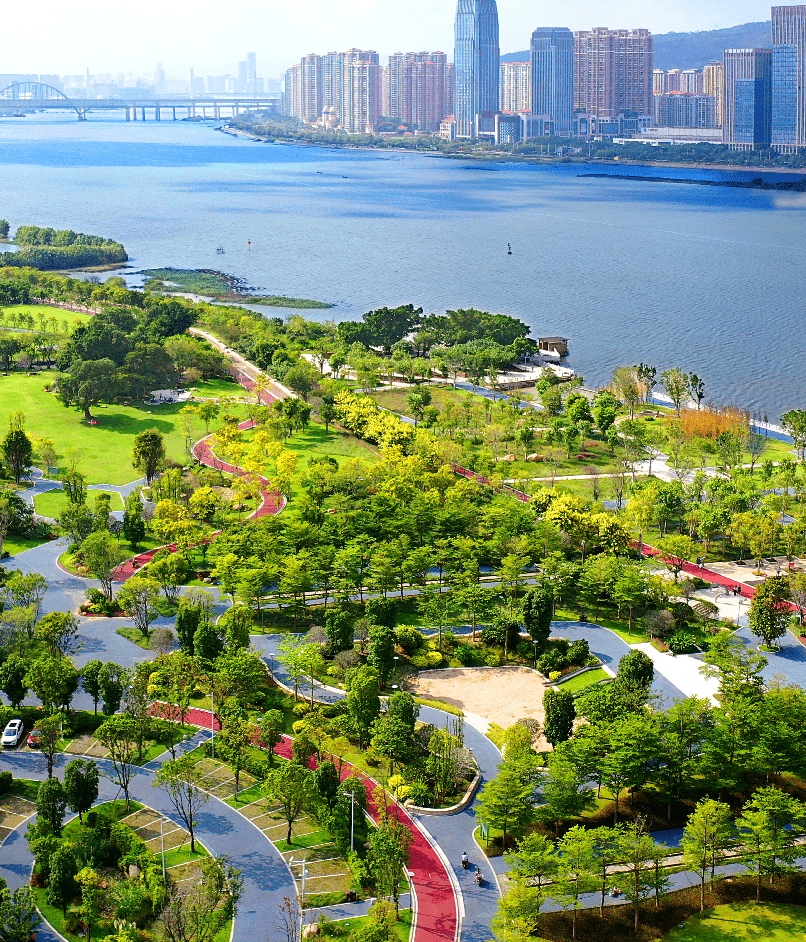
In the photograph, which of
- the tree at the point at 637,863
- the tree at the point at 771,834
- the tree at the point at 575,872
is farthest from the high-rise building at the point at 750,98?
the tree at the point at 575,872

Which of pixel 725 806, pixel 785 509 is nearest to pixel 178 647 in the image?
pixel 725 806

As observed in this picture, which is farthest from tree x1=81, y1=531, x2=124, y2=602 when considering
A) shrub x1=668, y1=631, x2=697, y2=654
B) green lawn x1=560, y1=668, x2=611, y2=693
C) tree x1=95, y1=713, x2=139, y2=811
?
shrub x1=668, y1=631, x2=697, y2=654

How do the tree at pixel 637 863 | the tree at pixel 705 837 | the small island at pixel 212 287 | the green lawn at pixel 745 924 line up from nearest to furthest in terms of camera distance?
1. the green lawn at pixel 745 924
2. the tree at pixel 637 863
3. the tree at pixel 705 837
4. the small island at pixel 212 287

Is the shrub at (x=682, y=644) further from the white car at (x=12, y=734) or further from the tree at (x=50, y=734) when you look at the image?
the white car at (x=12, y=734)

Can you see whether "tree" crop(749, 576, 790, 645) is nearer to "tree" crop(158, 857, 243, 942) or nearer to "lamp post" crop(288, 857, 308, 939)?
"lamp post" crop(288, 857, 308, 939)

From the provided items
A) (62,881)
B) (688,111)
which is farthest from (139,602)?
(688,111)

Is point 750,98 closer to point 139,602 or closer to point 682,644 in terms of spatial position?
point 682,644
